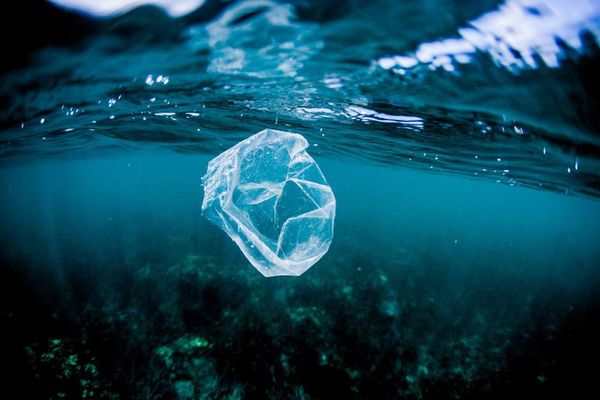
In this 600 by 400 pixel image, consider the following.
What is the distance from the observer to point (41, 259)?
1450 centimetres

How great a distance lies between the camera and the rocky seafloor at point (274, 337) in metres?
6.56

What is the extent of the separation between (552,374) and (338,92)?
31.2 feet

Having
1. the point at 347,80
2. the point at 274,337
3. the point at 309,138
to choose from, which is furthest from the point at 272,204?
the point at 309,138

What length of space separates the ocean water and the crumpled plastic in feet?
5.09

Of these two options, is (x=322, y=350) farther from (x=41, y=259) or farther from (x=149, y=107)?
(x=41, y=259)

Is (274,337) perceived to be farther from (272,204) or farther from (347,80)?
(347,80)

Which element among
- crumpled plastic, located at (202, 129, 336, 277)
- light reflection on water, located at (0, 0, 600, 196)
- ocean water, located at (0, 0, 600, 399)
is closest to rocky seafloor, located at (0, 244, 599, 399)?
ocean water, located at (0, 0, 600, 399)

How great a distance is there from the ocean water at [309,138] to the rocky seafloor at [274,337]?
0.18ft

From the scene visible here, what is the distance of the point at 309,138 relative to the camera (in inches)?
511

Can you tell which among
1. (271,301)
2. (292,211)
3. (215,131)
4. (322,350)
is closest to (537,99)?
(292,211)

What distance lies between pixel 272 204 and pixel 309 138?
8.17m

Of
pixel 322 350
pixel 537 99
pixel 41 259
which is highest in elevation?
pixel 537 99

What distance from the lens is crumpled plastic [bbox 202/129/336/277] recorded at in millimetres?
4641

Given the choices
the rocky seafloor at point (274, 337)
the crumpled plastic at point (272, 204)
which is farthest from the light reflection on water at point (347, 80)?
the rocky seafloor at point (274, 337)
